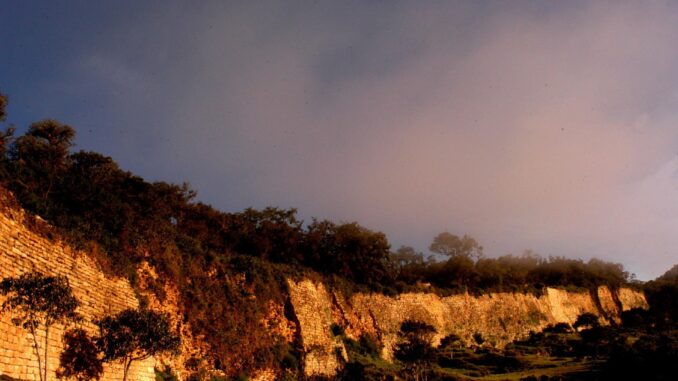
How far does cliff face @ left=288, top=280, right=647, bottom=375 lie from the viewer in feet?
125

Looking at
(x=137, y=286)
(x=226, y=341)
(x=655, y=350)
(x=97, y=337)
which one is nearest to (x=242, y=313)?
(x=226, y=341)

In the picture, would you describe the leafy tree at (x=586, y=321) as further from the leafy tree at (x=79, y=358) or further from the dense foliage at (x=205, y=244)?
the leafy tree at (x=79, y=358)

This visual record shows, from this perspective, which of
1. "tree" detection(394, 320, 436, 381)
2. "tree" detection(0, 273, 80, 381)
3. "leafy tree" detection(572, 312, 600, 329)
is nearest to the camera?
"tree" detection(0, 273, 80, 381)

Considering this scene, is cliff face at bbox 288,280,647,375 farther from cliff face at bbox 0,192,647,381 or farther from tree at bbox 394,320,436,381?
tree at bbox 394,320,436,381

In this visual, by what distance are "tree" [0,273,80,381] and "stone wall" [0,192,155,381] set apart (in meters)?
0.30

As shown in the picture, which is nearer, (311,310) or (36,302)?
(36,302)

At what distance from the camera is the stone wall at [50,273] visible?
1605 cm

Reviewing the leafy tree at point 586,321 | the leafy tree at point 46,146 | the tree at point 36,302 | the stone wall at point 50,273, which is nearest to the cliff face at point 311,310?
the stone wall at point 50,273

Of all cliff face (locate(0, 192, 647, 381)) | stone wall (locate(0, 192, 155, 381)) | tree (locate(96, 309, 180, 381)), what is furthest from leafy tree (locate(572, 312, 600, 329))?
tree (locate(96, 309, 180, 381))

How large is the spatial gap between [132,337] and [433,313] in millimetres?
40587

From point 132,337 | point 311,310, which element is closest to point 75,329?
point 132,337

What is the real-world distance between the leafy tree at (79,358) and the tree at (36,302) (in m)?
1.26

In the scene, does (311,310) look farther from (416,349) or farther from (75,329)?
(75,329)

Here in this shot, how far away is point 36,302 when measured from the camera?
52.3 feet
